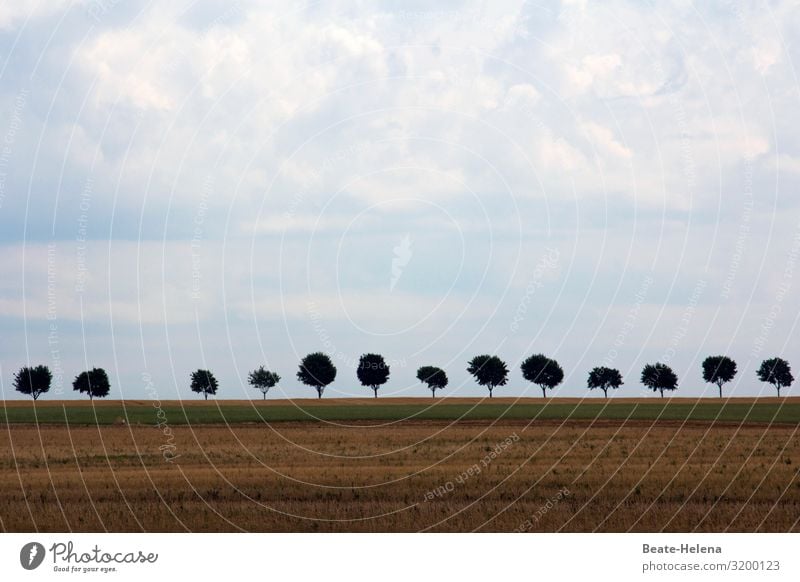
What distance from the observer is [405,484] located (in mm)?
43094

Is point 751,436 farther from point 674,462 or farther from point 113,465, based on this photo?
point 113,465

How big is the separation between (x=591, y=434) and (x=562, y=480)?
40015 mm

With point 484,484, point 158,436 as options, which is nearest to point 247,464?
point 484,484

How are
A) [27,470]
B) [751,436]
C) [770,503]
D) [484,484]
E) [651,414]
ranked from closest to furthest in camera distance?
[770,503], [484,484], [27,470], [751,436], [651,414]

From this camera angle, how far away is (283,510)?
3656cm

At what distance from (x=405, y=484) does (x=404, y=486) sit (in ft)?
2.16
